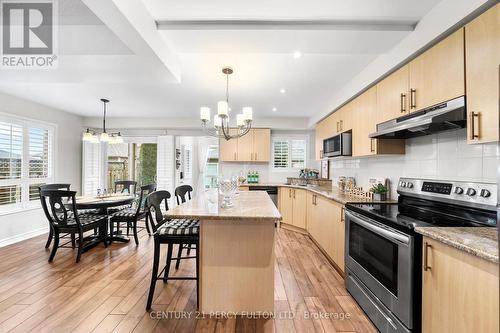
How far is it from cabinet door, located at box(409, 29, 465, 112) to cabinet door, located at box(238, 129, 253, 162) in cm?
347

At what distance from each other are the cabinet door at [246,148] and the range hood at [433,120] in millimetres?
3103

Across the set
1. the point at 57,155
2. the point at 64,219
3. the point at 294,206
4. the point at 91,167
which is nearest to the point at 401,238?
the point at 294,206

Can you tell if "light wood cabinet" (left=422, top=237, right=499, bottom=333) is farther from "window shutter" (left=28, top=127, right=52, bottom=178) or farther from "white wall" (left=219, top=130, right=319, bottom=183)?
"window shutter" (left=28, top=127, right=52, bottom=178)

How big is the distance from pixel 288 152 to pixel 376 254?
3.76 meters

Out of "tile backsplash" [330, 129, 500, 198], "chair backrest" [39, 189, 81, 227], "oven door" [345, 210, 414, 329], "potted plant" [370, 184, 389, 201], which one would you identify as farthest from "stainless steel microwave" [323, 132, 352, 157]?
"chair backrest" [39, 189, 81, 227]

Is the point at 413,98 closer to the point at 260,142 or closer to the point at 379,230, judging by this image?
the point at 379,230

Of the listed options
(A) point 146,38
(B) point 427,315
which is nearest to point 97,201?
(A) point 146,38

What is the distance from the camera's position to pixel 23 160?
3863 millimetres

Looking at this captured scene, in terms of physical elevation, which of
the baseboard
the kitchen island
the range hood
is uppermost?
the range hood

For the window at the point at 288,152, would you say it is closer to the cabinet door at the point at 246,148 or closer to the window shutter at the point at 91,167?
the cabinet door at the point at 246,148

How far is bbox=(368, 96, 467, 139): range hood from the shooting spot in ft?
4.82

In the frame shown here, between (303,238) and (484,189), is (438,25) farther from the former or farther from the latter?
(303,238)

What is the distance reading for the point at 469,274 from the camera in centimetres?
112

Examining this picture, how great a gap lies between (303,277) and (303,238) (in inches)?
56.9
